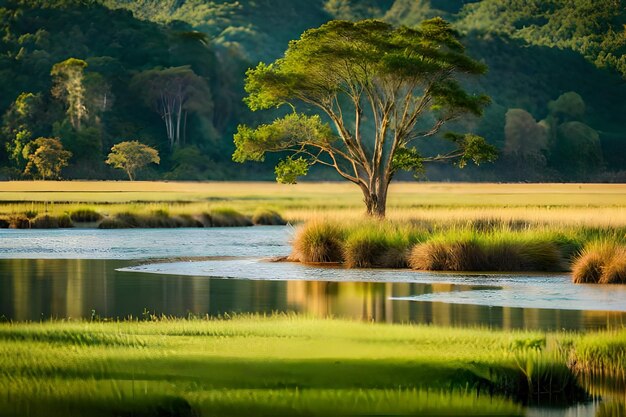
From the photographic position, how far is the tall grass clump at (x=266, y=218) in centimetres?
6844

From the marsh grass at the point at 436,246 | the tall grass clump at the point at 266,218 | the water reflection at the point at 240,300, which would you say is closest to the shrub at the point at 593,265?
the water reflection at the point at 240,300

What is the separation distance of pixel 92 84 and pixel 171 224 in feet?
248

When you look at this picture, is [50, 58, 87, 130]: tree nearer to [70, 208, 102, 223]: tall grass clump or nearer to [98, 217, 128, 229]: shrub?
[70, 208, 102, 223]: tall grass clump

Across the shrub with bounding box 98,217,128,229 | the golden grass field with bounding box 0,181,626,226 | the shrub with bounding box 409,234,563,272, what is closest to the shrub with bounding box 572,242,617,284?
the shrub with bounding box 409,234,563,272

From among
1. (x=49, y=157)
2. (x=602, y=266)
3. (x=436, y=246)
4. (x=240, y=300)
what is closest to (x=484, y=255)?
(x=436, y=246)

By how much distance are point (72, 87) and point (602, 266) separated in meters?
107

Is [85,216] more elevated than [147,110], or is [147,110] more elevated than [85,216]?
[147,110]

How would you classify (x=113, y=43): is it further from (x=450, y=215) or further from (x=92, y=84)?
(x=450, y=215)

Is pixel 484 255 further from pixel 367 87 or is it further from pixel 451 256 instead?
pixel 367 87

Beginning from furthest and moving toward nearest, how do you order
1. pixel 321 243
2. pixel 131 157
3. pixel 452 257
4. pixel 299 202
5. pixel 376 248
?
pixel 131 157 < pixel 299 202 < pixel 321 243 < pixel 376 248 < pixel 452 257

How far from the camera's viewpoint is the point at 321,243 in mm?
37094

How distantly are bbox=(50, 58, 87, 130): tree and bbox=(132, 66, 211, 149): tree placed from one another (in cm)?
1129

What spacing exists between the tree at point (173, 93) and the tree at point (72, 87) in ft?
37.0

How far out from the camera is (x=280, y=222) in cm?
6975
